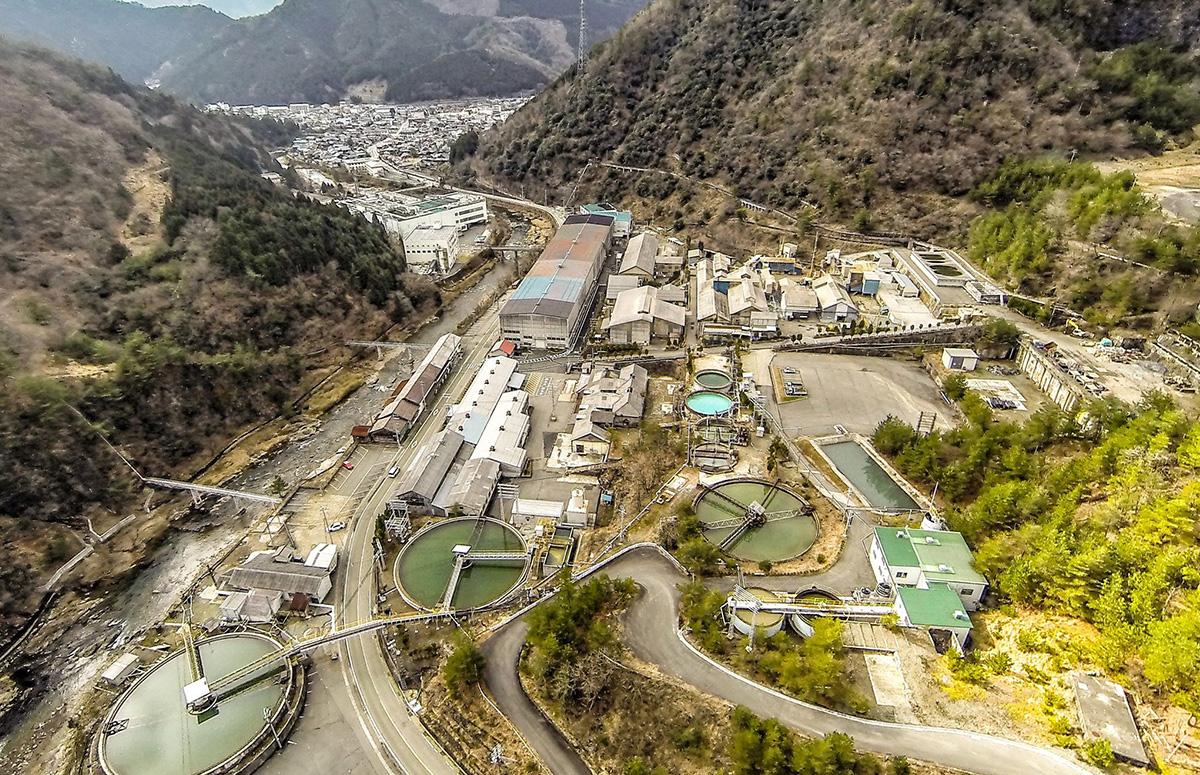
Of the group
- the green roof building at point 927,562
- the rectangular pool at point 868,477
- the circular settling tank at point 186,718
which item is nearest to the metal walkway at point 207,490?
the circular settling tank at point 186,718

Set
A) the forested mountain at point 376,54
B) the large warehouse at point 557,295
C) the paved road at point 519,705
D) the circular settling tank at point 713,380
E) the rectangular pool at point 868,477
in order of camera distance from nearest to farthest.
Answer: the paved road at point 519,705 → the rectangular pool at point 868,477 → the circular settling tank at point 713,380 → the large warehouse at point 557,295 → the forested mountain at point 376,54

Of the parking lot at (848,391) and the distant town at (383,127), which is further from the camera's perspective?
the distant town at (383,127)

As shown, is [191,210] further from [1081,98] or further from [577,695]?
[1081,98]

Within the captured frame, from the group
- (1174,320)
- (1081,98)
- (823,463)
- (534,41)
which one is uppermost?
(534,41)

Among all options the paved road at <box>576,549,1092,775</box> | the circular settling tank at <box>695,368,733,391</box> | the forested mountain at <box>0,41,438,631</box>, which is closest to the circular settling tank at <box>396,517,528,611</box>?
the paved road at <box>576,549,1092,775</box>

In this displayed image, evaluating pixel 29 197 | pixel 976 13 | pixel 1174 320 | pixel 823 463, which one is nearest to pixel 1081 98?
pixel 976 13

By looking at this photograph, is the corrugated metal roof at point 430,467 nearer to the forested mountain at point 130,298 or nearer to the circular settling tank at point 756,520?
the circular settling tank at point 756,520

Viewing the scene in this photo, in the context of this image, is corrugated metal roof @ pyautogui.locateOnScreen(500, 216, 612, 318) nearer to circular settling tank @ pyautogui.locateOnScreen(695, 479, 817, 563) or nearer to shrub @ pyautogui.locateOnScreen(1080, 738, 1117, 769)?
circular settling tank @ pyautogui.locateOnScreen(695, 479, 817, 563)


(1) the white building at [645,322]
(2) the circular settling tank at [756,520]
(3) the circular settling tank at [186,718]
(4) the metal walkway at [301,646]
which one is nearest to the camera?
(3) the circular settling tank at [186,718]
